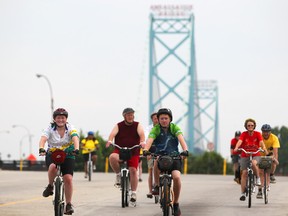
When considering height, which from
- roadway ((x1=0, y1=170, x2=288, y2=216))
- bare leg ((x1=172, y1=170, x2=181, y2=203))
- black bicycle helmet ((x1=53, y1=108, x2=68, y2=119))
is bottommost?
roadway ((x1=0, y1=170, x2=288, y2=216))

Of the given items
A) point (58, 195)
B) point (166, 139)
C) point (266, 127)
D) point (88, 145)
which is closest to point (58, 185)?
point (58, 195)

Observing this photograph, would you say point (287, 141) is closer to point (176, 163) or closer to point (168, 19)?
point (168, 19)

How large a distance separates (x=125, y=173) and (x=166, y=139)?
2.97 meters

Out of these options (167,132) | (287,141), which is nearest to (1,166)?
(167,132)

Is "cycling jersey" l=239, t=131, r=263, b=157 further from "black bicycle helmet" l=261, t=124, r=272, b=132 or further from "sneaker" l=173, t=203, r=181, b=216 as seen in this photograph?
"sneaker" l=173, t=203, r=181, b=216

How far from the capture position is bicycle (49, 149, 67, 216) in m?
12.4

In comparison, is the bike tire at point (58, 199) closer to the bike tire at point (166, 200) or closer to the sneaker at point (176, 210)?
the bike tire at point (166, 200)

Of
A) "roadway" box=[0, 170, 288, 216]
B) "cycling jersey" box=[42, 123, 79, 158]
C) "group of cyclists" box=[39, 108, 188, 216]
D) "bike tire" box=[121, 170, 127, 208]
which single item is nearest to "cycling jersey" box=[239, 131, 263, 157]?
"roadway" box=[0, 170, 288, 216]

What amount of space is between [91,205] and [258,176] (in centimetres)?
333

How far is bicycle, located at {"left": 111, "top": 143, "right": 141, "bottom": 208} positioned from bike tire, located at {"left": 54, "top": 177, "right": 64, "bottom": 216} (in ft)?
12.1

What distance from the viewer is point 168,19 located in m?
115

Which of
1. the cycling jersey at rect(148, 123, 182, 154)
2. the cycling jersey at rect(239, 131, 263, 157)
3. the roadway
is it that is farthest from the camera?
the cycling jersey at rect(239, 131, 263, 157)

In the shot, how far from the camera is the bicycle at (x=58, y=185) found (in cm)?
1241

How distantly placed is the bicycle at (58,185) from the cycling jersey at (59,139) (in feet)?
0.98
